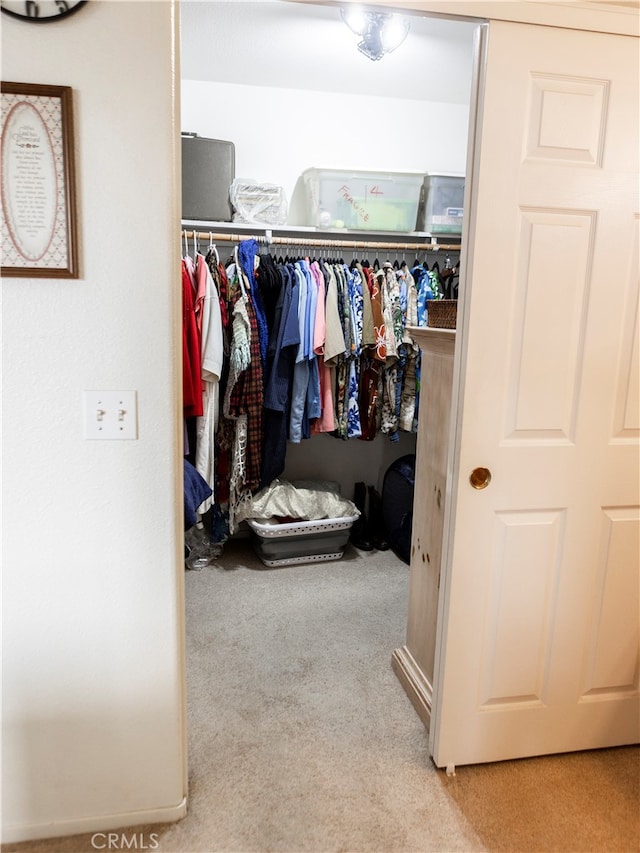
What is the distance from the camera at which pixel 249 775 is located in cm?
179

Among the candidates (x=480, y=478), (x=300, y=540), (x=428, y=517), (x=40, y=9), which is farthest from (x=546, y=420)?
(x=300, y=540)

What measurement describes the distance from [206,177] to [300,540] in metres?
1.90

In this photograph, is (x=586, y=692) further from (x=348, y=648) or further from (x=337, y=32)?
(x=337, y=32)

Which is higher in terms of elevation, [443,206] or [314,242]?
[443,206]

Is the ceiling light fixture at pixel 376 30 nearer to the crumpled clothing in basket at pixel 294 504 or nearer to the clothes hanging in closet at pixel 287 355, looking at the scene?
the clothes hanging in closet at pixel 287 355

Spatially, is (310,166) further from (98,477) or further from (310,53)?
(98,477)

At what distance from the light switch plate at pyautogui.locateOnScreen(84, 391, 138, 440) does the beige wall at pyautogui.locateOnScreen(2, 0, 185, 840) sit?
20 mm

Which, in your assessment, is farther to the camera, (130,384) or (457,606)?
(457,606)

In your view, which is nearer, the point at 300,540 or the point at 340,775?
the point at 340,775

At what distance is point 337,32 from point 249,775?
2771 mm

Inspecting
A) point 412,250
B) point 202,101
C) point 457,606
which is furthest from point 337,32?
point 457,606

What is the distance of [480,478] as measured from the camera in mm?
1670

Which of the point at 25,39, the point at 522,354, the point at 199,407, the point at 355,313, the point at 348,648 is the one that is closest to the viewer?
the point at 25,39

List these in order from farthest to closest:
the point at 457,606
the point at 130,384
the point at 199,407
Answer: the point at 199,407, the point at 457,606, the point at 130,384
